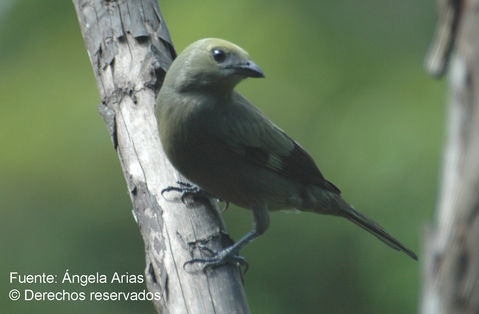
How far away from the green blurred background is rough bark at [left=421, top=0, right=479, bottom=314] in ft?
13.2

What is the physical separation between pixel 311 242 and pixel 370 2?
3281 millimetres

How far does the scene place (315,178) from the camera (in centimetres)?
431

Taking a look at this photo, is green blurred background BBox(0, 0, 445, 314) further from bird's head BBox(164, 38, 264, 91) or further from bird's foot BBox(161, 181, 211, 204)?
bird's head BBox(164, 38, 264, 91)

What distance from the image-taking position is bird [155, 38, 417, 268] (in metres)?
3.74

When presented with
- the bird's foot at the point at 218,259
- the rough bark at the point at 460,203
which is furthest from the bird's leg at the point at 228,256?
the rough bark at the point at 460,203

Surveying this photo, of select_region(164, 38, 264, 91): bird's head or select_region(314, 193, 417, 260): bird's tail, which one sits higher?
select_region(164, 38, 264, 91): bird's head

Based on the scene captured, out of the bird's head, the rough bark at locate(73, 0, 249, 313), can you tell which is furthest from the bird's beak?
the rough bark at locate(73, 0, 249, 313)

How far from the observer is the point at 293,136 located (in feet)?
20.8

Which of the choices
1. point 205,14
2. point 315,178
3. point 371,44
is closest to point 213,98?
point 315,178

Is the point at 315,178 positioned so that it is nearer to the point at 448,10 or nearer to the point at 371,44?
the point at 448,10

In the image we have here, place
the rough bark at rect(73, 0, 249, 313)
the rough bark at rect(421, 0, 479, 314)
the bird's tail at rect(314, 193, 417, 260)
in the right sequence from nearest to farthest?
the rough bark at rect(421, 0, 479, 314) → the rough bark at rect(73, 0, 249, 313) → the bird's tail at rect(314, 193, 417, 260)

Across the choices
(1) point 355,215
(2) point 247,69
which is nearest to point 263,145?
(2) point 247,69

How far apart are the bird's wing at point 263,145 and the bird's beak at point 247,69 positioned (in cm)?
27

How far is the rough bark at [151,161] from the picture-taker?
315cm
